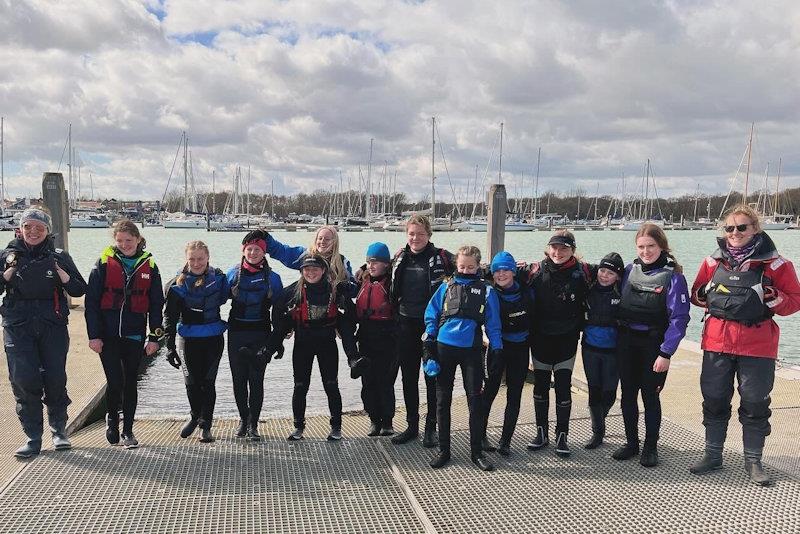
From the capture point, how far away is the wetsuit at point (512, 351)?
4230 millimetres

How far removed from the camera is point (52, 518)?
3.18m

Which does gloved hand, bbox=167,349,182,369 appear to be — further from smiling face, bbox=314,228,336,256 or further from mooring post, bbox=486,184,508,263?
mooring post, bbox=486,184,508,263

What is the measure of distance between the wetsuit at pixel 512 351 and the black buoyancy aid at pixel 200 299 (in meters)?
2.08

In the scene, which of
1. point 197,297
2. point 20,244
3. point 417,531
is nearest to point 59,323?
point 20,244

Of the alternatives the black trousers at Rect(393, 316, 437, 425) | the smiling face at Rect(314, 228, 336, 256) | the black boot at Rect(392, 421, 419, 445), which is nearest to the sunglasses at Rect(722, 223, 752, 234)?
the black trousers at Rect(393, 316, 437, 425)

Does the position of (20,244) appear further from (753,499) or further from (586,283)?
(753,499)

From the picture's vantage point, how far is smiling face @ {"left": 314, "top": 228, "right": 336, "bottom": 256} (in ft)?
15.2

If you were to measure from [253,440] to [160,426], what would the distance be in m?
1.01

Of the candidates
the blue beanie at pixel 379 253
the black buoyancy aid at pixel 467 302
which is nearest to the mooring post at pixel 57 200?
the blue beanie at pixel 379 253

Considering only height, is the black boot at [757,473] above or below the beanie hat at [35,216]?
below

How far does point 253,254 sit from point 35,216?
1.50 m

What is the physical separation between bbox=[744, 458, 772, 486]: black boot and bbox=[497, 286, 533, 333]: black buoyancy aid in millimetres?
1645

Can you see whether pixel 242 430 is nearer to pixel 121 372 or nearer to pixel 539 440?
pixel 121 372

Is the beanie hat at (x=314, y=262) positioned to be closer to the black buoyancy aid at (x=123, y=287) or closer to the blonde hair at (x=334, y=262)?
the blonde hair at (x=334, y=262)
